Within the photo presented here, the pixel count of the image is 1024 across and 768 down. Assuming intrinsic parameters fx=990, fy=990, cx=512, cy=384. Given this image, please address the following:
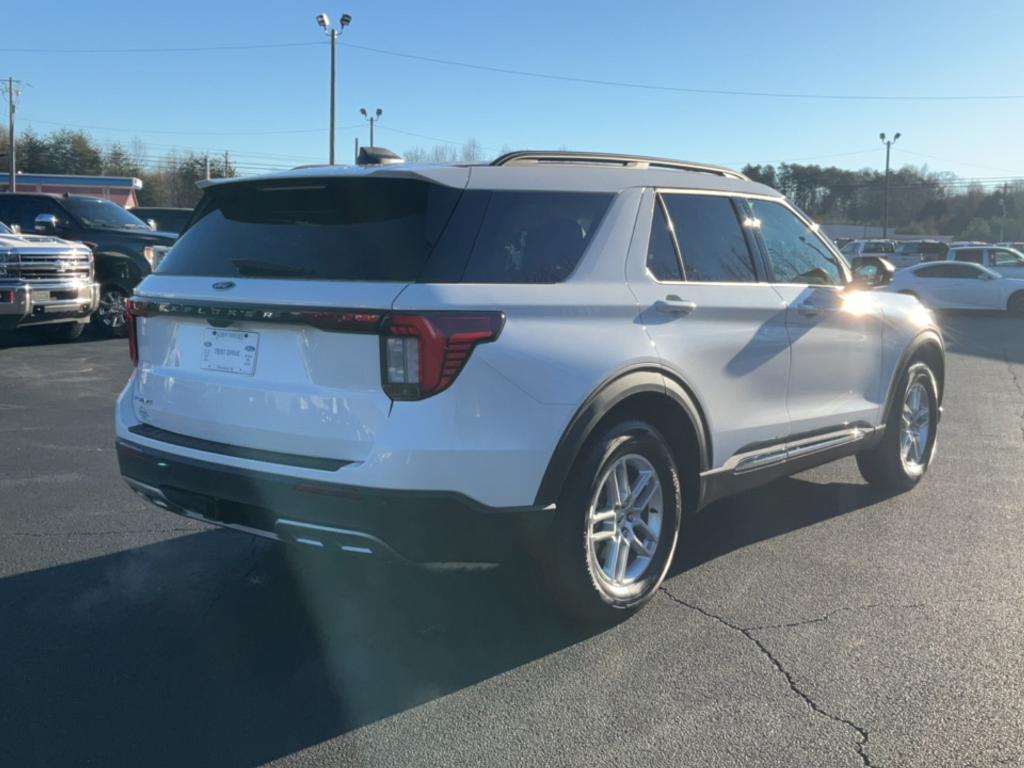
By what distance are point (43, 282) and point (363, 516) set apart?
1070 centimetres

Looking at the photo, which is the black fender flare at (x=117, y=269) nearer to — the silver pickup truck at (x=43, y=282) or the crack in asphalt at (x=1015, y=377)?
the silver pickup truck at (x=43, y=282)

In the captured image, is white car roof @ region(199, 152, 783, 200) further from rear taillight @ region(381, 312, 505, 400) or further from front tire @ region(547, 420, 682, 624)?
front tire @ region(547, 420, 682, 624)

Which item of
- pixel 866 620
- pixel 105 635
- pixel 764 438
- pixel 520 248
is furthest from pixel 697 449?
pixel 105 635

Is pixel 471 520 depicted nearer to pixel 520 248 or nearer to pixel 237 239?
pixel 520 248

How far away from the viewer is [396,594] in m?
4.59

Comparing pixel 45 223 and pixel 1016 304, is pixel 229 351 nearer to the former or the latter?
pixel 45 223

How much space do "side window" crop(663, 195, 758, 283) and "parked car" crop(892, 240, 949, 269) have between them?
3482 cm

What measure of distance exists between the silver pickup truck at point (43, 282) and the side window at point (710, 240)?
399 inches

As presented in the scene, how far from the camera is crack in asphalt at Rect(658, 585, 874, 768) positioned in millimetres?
3242

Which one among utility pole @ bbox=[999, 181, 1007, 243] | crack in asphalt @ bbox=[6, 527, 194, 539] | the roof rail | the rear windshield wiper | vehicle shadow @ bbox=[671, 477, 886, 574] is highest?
utility pole @ bbox=[999, 181, 1007, 243]

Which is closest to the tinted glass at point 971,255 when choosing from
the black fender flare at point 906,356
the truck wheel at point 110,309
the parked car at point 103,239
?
the parked car at point 103,239

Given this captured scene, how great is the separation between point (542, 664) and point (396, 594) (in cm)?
101

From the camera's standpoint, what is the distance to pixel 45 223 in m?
13.8

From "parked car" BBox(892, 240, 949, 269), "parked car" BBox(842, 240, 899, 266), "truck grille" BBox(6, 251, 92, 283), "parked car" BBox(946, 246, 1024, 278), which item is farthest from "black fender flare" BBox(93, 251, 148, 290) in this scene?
"parked car" BBox(892, 240, 949, 269)
